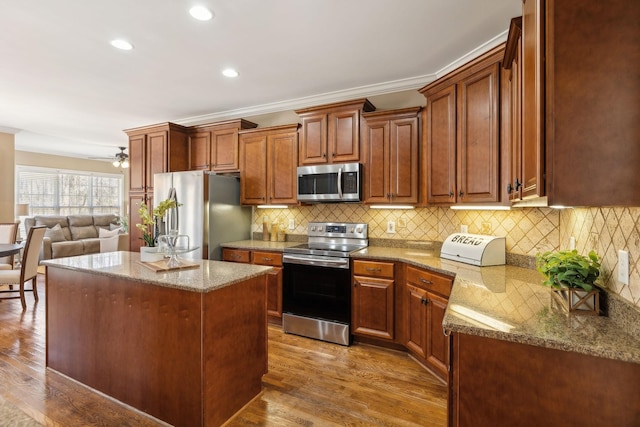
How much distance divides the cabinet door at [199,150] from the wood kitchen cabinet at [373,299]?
2.50 m

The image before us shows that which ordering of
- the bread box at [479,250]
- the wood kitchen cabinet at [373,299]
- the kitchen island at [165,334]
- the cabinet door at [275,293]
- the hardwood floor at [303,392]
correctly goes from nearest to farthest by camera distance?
the kitchen island at [165,334] < the hardwood floor at [303,392] < the bread box at [479,250] < the wood kitchen cabinet at [373,299] < the cabinet door at [275,293]

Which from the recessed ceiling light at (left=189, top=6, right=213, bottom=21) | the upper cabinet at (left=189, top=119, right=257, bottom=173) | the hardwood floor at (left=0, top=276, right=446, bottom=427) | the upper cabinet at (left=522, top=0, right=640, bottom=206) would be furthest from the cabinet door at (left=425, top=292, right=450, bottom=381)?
the upper cabinet at (left=189, top=119, right=257, bottom=173)

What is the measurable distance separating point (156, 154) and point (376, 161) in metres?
2.92

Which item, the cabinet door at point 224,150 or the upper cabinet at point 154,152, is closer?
the cabinet door at point 224,150

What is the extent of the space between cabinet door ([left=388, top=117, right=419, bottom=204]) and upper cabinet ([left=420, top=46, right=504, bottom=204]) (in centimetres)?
9

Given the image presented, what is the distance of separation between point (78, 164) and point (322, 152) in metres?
7.60

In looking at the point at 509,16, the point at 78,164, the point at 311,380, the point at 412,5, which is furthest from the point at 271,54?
the point at 78,164

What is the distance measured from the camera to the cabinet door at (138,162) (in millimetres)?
4363

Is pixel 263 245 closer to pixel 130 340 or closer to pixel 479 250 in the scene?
pixel 130 340

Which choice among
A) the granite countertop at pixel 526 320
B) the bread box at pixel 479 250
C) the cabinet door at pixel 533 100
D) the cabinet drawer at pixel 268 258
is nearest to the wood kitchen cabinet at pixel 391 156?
the bread box at pixel 479 250

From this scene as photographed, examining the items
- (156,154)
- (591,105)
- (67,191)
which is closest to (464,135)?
(591,105)

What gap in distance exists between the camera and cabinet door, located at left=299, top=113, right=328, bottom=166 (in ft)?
11.4

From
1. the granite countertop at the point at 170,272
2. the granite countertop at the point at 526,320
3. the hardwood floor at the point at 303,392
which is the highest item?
the granite countertop at the point at 170,272

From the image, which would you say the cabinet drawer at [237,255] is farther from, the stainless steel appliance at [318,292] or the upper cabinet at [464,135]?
the upper cabinet at [464,135]
